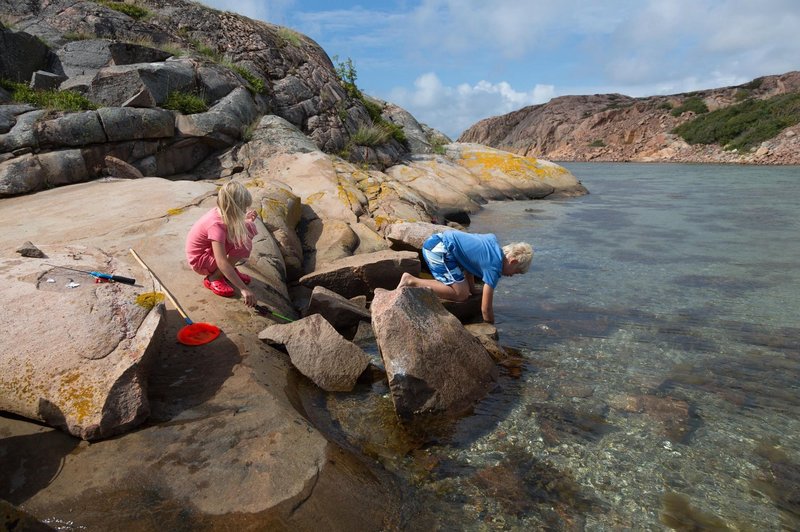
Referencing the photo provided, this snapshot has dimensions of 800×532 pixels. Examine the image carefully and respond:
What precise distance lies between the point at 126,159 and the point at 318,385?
9849 mm

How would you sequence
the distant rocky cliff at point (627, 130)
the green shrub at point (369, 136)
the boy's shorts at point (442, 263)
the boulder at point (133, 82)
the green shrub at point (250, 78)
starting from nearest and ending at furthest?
the boy's shorts at point (442, 263) → the boulder at point (133, 82) → the green shrub at point (250, 78) → the green shrub at point (369, 136) → the distant rocky cliff at point (627, 130)

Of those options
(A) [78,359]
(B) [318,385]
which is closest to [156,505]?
(A) [78,359]

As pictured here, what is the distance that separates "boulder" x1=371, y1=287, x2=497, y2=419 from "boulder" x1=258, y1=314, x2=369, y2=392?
445mm

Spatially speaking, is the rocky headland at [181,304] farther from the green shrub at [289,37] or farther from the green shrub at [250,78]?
the green shrub at [289,37]

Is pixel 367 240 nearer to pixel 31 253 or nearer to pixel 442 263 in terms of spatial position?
pixel 442 263

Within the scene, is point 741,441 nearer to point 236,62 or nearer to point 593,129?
point 236,62

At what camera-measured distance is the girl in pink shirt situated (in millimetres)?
5719

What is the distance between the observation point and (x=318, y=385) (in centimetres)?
507

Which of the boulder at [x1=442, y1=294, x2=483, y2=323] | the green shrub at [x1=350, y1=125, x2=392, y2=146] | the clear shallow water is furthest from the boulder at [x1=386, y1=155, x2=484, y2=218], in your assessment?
the boulder at [x1=442, y1=294, x2=483, y2=323]

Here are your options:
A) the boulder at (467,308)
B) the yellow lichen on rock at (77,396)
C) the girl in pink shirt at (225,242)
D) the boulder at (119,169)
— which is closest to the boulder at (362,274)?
the boulder at (467,308)

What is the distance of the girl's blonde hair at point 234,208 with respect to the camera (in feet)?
18.5

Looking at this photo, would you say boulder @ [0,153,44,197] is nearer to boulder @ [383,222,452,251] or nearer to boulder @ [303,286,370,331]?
boulder @ [383,222,452,251]

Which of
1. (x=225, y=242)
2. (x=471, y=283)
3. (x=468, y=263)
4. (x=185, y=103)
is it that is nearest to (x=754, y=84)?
(x=185, y=103)

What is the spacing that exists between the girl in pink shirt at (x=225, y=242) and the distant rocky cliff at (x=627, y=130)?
48171 mm
